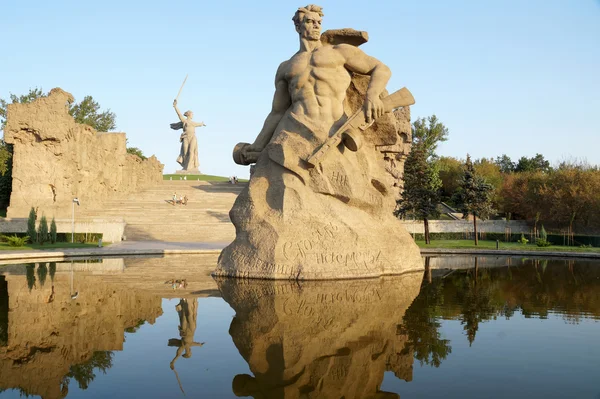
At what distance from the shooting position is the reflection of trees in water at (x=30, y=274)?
38.1 feet

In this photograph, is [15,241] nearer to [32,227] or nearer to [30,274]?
[32,227]

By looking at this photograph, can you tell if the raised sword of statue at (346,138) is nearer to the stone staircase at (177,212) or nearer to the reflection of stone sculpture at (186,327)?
the reflection of stone sculpture at (186,327)

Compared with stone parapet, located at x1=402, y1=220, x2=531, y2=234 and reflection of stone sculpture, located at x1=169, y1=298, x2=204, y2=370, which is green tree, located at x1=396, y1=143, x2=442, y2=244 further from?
reflection of stone sculpture, located at x1=169, y1=298, x2=204, y2=370

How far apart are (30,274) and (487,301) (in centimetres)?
1023

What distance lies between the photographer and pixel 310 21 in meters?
12.2

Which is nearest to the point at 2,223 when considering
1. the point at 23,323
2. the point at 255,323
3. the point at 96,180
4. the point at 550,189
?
the point at 96,180

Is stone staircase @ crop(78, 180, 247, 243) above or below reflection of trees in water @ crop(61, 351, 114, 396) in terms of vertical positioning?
above

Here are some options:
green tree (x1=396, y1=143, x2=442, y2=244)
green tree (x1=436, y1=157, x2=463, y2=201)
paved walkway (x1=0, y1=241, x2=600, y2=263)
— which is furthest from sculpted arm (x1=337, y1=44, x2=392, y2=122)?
green tree (x1=436, y1=157, x2=463, y2=201)

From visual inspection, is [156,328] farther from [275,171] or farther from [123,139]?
[123,139]

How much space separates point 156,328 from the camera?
24.3ft

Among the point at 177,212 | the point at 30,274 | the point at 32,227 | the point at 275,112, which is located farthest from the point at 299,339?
the point at 177,212

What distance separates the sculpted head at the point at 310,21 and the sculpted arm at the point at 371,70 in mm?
609

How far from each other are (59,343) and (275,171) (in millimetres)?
6442

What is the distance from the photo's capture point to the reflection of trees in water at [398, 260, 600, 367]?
272 inches
